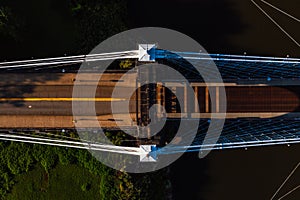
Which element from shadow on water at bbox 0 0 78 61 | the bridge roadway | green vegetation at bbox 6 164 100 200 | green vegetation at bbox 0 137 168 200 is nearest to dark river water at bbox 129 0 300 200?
green vegetation at bbox 0 137 168 200

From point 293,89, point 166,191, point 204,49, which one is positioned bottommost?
point 166,191

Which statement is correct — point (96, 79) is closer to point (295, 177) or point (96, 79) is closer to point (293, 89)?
point (293, 89)

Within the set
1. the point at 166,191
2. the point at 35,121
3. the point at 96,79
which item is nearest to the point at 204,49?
the point at 96,79

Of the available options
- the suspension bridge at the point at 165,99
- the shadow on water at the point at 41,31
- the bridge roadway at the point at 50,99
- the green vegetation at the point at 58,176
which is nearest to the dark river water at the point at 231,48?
the suspension bridge at the point at 165,99

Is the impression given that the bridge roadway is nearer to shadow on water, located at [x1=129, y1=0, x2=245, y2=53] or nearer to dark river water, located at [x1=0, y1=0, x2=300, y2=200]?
dark river water, located at [x1=0, y1=0, x2=300, y2=200]

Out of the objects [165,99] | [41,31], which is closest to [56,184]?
[165,99]

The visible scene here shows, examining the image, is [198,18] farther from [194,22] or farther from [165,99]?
[165,99]

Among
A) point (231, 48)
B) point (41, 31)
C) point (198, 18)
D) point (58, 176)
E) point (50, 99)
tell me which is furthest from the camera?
point (198, 18)
